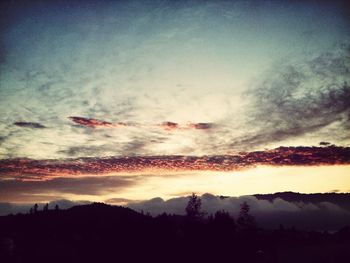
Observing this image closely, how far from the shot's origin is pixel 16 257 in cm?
6719

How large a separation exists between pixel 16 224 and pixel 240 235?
107961mm

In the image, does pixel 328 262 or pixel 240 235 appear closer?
pixel 328 262

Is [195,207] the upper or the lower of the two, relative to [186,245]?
upper

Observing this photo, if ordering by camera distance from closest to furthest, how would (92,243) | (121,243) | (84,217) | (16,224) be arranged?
(121,243)
(92,243)
(16,224)
(84,217)

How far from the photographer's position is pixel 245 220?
106 metres

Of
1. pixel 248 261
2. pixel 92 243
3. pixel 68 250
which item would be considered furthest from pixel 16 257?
pixel 248 261

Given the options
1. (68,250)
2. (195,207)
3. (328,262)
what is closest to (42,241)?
(68,250)

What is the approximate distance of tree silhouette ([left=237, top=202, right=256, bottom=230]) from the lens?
4149 inches

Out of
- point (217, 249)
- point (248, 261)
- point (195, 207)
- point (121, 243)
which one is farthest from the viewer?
point (195, 207)

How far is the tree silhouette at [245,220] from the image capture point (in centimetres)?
10538

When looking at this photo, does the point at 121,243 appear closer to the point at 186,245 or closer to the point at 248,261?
the point at 186,245

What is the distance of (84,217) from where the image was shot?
185 m

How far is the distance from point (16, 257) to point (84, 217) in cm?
12169

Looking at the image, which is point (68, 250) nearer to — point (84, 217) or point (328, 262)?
point (328, 262)
